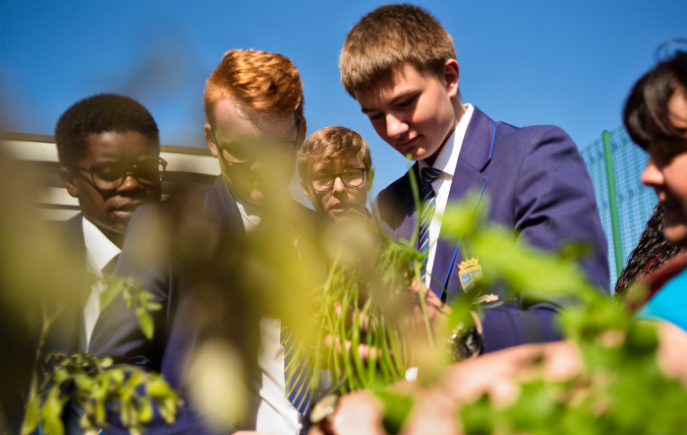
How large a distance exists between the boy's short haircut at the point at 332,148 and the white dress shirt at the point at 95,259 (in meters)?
0.92

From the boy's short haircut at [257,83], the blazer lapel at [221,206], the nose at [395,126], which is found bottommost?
the blazer lapel at [221,206]

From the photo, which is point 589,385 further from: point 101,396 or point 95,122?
point 95,122

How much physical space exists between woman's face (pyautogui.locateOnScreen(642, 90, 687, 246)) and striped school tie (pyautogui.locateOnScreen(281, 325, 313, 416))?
659mm

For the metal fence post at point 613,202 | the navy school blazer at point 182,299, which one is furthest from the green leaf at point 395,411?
the metal fence post at point 613,202

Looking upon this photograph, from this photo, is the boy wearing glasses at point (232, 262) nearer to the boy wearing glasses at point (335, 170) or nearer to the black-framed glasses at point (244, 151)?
the black-framed glasses at point (244, 151)

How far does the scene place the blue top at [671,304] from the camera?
1.83ft

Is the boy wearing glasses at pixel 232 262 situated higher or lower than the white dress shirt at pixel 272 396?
higher

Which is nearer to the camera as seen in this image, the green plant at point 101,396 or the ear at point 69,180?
the green plant at point 101,396

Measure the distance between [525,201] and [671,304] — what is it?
43 centimetres

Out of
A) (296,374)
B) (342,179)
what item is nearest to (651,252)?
(342,179)

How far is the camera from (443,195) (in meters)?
1.18

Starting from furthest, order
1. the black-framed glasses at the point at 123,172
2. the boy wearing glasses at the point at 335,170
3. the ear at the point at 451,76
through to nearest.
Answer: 1. the boy wearing glasses at the point at 335,170
2. the ear at the point at 451,76
3. the black-framed glasses at the point at 123,172

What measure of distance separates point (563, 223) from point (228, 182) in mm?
807

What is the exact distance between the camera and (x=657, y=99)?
0.65 metres
